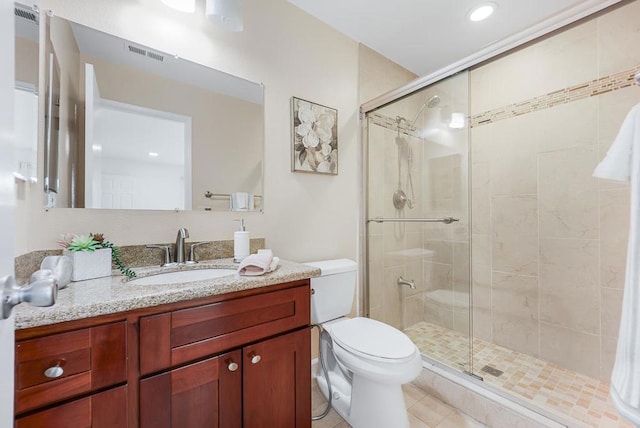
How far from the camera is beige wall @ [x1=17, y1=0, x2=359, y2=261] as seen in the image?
3.84ft

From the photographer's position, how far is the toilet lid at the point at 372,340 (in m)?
1.24

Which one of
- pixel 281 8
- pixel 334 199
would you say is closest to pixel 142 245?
pixel 334 199

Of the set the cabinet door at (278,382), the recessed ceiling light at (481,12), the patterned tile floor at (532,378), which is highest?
the recessed ceiling light at (481,12)

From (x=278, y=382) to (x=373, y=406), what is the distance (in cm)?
55

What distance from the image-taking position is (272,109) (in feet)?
5.45

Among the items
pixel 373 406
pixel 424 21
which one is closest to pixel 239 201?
pixel 373 406

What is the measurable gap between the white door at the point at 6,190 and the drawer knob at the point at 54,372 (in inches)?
8.8

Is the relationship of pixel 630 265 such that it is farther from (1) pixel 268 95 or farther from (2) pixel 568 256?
(1) pixel 268 95

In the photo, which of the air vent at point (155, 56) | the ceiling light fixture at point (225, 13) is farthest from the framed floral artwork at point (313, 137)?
the air vent at point (155, 56)

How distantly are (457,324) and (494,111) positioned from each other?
169 cm

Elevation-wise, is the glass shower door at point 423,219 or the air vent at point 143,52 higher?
the air vent at point 143,52

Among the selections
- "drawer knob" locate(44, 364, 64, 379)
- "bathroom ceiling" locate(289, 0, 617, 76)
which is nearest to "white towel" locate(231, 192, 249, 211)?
"drawer knob" locate(44, 364, 64, 379)

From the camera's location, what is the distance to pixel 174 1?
50.4 inches

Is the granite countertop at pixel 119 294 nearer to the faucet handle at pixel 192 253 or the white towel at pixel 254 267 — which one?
the white towel at pixel 254 267
